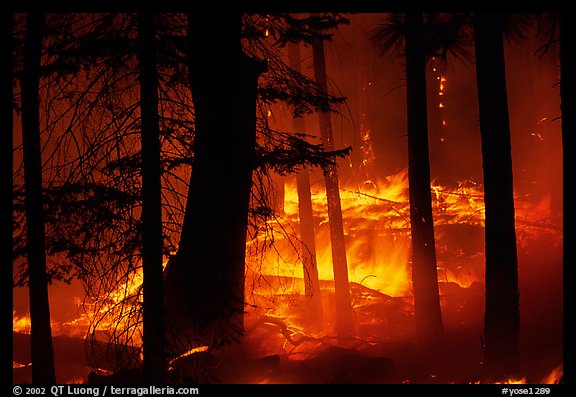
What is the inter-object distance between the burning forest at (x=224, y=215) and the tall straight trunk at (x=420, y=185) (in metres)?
0.04

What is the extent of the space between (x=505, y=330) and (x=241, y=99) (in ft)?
19.5

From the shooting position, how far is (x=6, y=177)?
4836 mm

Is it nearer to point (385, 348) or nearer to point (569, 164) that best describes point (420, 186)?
point (385, 348)

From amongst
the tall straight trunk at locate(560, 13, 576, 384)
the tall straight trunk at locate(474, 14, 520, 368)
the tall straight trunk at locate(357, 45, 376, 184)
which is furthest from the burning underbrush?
the tall straight trunk at locate(560, 13, 576, 384)

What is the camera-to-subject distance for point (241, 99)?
20.7 ft

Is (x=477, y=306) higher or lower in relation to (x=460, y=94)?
lower

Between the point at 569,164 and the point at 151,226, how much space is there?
15.2ft

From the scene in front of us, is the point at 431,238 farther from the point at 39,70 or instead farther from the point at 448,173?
the point at 448,173

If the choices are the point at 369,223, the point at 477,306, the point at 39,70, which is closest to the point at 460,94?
the point at 369,223

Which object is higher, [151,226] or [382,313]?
[151,226]

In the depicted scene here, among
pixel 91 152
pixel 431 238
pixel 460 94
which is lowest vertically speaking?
pixel 431 238

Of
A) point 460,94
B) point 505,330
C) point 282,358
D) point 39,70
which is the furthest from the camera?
point 460,94

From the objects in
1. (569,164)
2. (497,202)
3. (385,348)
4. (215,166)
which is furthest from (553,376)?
(215,166)

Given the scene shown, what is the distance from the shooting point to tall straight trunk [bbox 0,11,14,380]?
457cm
